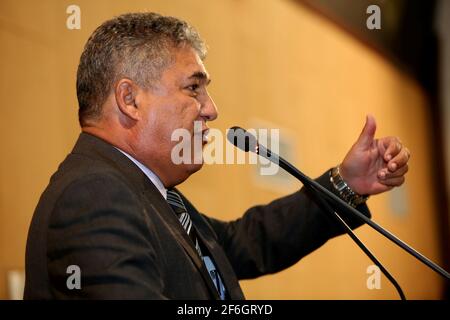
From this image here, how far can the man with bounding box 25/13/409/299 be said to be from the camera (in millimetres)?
1426

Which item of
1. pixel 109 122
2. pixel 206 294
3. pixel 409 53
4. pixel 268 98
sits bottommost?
pixel 206 294

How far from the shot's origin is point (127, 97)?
1.90 m

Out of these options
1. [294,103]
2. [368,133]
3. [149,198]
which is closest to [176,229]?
[149,198]

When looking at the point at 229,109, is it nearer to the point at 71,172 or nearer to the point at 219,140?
the point at 219,140

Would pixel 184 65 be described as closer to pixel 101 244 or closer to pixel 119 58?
pixel 119 58

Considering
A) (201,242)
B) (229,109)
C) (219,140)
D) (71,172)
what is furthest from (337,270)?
(71,172)

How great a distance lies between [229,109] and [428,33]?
4.43 metres

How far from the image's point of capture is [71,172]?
1607 mm

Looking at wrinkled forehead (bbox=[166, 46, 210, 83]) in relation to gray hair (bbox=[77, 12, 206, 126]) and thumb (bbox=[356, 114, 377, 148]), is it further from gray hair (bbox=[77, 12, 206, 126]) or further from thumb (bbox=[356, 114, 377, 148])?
thumb (bbox=[356, 114, 377, 148])

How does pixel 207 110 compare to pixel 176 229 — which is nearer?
pixel 176 229

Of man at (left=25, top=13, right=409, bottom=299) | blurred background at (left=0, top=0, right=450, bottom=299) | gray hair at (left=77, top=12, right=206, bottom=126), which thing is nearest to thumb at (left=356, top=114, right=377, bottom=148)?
man at (left=25, top=13, right=409, bottom=299)

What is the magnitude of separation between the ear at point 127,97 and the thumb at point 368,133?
72 cm

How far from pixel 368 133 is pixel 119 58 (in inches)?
32.2

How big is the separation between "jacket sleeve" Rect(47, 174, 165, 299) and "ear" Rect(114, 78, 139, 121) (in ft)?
1.32
